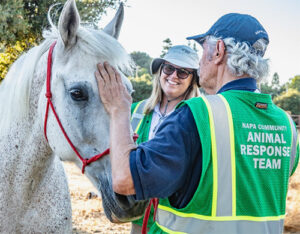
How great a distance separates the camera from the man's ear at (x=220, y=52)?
1.57 metres

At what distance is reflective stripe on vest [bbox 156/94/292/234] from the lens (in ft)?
4.44

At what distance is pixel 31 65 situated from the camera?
6.86 feet

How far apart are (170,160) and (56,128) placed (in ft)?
2.89

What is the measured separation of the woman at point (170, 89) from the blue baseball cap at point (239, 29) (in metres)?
1.28

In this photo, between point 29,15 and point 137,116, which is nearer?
point 137,116

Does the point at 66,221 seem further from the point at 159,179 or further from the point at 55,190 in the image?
the point at 159,179

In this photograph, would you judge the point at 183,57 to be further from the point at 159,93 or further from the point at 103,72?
the point at 103,72

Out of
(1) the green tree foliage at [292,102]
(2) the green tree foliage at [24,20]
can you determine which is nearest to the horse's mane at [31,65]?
(2) the green tree foliage at [24,20]

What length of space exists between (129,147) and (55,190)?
48.8 inches

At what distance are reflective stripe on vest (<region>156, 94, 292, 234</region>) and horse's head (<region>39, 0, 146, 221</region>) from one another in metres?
0.36

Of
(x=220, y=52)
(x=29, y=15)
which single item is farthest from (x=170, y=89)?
(x=29, y=15)

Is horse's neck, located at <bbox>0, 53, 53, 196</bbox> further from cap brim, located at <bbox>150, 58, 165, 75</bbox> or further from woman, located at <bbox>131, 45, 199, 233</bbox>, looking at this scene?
cap brim, located at <bbox>150, 58, 165, 75</bbox>

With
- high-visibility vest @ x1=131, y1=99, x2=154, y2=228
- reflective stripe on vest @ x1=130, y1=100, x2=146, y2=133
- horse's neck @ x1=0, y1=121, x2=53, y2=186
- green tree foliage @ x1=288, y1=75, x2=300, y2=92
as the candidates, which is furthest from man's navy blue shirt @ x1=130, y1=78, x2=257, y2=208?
green tree foliage @ x1=288, y1=75, x2=300, y2=92

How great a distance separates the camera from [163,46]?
81.9 ft
